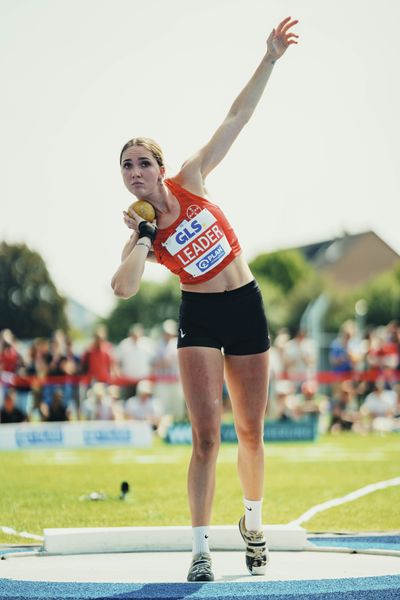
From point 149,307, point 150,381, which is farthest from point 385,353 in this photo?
point 149,307

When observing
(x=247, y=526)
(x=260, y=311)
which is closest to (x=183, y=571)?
(x=247, y=526)

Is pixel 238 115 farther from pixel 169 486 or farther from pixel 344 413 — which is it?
pixel 344 413

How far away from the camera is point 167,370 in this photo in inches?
782

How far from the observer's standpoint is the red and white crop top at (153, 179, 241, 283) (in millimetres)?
5871

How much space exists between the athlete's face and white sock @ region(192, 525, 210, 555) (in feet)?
6.68

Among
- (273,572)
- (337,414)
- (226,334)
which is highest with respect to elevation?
(337,414)

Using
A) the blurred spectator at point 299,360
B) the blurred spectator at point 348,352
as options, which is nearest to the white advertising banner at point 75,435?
the blurred spectator at point 299,360

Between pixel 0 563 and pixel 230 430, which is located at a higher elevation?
pixel 230 430

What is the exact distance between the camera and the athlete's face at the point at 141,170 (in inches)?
231

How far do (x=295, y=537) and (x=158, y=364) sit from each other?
42.7 feet

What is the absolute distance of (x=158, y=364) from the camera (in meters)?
19.9

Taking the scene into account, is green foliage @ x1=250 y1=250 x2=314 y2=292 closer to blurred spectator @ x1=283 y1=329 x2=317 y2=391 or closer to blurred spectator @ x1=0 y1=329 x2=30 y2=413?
blurred spectator @ x1=283 y1=329 x2=317 y2=391

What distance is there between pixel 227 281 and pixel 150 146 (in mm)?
943

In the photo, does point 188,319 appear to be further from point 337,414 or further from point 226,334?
point 337,414
